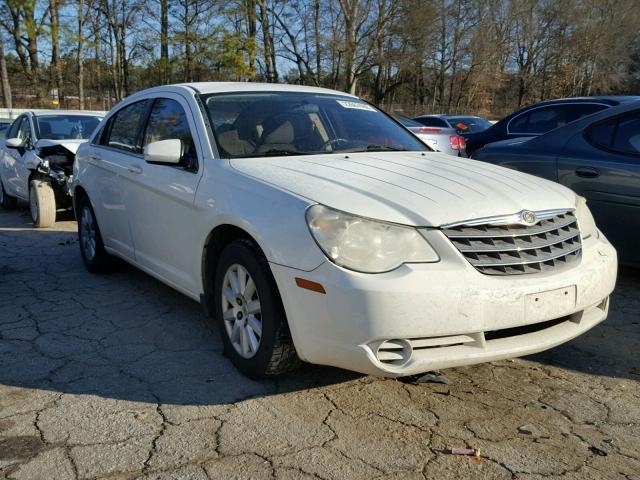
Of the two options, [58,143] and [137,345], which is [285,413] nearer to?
[137,345]

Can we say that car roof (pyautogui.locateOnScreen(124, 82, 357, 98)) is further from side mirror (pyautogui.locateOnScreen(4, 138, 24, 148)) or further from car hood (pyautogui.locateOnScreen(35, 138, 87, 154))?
side mirror (pyautogui.locateOnScreen(4, 138, 24, 148))

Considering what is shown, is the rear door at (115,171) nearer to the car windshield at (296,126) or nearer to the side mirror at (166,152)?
the side mirror at (166,152)

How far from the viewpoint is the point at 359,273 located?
2666 mm

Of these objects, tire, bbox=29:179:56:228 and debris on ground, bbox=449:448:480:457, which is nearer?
debris on ground, bbox=449:448:480:457

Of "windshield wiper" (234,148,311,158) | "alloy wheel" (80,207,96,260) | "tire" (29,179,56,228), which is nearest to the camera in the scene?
"windshield wiper" (234,148,311,158)

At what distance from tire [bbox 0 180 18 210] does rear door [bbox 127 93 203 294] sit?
6.62 m

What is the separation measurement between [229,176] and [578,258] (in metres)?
1.87

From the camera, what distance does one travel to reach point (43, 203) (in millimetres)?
7883

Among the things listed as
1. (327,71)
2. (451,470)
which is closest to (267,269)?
(451,470)

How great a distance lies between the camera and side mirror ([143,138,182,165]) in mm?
3730

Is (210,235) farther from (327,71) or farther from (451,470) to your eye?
(327,71)

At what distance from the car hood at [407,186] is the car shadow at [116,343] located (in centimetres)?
104

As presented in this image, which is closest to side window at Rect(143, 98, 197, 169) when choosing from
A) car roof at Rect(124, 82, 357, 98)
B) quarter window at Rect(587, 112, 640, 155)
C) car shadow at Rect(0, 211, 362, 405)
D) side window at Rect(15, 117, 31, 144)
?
car roof at Rect(124, 82, 357, 98)

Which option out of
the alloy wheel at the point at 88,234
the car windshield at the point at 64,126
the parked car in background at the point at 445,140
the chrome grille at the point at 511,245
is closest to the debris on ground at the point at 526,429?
the chrome grille at the point at 511,245
